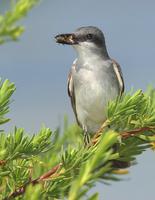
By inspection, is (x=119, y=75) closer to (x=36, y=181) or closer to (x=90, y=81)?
(x=90, y=81)

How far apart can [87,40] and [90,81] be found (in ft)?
1.66

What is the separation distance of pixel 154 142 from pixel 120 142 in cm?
16

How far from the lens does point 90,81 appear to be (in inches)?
178

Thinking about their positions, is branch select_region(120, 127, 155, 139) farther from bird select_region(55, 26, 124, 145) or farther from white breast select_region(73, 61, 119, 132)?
white breast select_region(73, 61, 119, 132)

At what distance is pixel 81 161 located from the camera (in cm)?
167

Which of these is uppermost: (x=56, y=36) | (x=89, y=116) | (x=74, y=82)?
(x=56, y=36)

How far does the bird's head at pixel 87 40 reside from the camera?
459 centimetres

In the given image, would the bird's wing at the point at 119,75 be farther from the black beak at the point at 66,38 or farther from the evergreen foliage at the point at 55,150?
the evergreen foliage at the point at 55,150

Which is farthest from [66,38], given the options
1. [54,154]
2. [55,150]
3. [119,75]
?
[54,154]

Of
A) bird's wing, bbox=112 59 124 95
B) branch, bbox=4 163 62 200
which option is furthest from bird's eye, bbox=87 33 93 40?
branch, bbox=4 163 62 200

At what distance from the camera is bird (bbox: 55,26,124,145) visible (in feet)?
14.5

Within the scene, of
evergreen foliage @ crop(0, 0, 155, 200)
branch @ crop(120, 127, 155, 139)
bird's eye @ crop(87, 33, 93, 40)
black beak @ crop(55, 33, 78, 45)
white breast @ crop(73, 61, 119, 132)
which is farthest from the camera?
bird's eye @ crop(87, 33, 93, 40)

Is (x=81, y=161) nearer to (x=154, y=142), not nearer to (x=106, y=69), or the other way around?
(x=154, y=142)

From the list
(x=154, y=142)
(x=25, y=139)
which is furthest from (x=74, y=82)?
(x=25, y=139)
